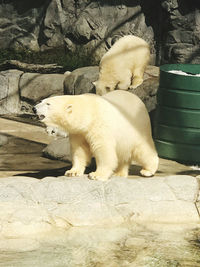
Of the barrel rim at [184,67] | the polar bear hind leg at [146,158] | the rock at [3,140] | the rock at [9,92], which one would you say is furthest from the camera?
the rock at [9,92]

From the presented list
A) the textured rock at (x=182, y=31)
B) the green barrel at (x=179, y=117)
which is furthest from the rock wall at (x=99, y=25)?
the green barrel at (x=179, y=117)

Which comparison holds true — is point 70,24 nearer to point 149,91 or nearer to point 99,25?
point 99,25

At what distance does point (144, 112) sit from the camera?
244 inches

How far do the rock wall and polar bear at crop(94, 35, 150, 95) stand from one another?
1.66 metres

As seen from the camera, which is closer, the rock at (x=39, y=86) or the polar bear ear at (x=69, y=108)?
the polar bear ear at (x=69, y=108)

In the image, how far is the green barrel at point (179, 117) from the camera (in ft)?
24.2

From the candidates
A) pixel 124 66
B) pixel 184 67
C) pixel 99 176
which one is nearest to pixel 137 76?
pixel 124 66

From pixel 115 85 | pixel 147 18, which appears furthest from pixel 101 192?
pixel 147 18

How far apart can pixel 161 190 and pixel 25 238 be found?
4.05 feet

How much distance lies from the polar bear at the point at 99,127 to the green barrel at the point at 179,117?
143 centimetres

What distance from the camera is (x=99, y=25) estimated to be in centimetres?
1351

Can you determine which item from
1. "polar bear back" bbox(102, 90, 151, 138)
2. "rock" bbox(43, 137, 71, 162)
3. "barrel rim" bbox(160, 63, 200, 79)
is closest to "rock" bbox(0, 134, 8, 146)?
"rock" bbox(43, 137, 71, 162)

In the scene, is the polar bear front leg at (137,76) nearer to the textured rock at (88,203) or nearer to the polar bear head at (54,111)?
the polar bear head at (54,111)

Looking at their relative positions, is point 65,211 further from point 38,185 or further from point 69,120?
point 69,120
